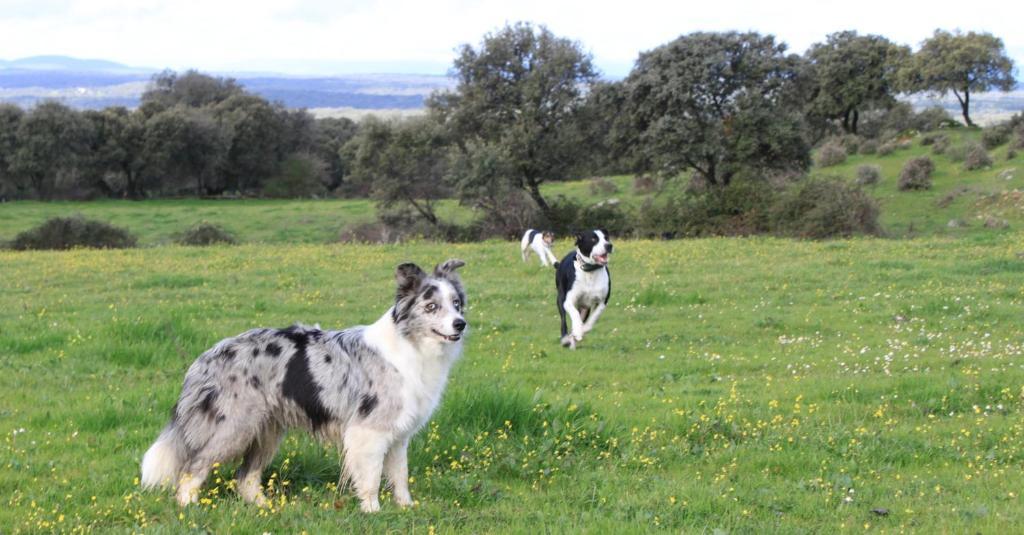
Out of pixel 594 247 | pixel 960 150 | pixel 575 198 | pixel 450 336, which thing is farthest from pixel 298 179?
pixel 450 336

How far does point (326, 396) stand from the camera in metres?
6.84

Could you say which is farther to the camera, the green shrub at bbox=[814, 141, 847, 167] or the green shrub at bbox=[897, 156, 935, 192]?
the green shrub at bbox=[814, 141, 847, 167]

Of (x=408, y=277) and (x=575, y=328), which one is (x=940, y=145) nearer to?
(x=575, y=328)

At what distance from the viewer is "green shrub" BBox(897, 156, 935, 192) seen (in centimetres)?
4130

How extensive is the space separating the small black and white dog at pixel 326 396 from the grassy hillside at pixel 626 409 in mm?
278

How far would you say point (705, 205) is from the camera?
36.7 meters

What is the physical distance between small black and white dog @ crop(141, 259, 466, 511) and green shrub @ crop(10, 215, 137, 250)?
31890 millimetres

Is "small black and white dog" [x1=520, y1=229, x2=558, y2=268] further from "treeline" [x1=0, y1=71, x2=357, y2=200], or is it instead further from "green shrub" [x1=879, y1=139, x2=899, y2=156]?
"treeline" [x1=0, y1=71, x2=357, y2=200]

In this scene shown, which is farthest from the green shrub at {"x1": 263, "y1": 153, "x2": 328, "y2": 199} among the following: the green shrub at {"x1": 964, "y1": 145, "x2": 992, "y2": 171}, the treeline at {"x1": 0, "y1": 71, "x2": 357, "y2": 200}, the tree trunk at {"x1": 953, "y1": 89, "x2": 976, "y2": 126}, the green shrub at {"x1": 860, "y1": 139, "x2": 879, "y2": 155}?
the green shrub at {"x1": 964, "y1": 145, "x2": 992, "y2": 171}

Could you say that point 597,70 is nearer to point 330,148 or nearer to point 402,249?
point 402,249

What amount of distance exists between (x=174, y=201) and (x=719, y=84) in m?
40.2

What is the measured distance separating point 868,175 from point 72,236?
121 ft

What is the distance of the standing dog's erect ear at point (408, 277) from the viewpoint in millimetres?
6910

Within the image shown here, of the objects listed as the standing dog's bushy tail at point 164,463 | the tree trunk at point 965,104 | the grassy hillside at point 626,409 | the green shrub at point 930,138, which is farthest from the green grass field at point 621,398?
the tree trunk at point 965,104
